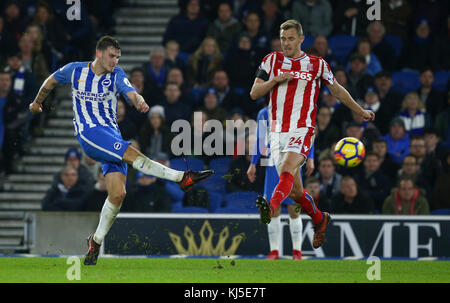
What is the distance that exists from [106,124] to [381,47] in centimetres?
775

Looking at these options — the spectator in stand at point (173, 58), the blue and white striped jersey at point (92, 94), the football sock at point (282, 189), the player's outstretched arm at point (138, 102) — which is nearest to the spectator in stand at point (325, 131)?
the spectator in stand at point (173, 58)

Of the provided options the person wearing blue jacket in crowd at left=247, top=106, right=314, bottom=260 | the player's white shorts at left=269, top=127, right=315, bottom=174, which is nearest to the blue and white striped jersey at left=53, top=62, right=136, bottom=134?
the player's white shorts at left=269, top=127, right=315, bottom=174

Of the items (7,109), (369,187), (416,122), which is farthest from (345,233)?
(7,109)

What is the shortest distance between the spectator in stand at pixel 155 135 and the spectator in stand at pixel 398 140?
11.7 ft

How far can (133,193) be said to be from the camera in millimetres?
13438

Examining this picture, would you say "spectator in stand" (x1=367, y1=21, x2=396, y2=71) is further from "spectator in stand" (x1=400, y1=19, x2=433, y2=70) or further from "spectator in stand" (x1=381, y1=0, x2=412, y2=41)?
"spectator in stand" (x1=381, y1=0, x2=412, y2=41)

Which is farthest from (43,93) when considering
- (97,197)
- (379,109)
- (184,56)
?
(184,56)

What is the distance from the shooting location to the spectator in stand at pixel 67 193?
13500mm

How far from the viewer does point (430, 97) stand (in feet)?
48.5

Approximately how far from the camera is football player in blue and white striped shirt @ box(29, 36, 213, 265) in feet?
30.1

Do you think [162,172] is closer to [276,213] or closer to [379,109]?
[276,213]

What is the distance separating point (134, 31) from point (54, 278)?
10331 mm

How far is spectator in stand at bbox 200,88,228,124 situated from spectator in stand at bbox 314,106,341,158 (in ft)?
5.00

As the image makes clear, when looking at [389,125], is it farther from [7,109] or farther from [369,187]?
[7,109]
